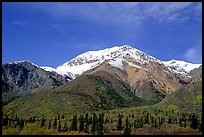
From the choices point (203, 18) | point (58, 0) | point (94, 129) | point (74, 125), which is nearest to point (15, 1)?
point (58, 0)

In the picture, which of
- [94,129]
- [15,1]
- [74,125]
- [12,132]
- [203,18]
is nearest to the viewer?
[203,18]

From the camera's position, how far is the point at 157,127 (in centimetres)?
19250

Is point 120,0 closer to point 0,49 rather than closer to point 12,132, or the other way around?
point 0,49

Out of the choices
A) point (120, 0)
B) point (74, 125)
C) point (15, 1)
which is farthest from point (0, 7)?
point (74, 125)

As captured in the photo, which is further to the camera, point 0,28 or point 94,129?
point 94,129

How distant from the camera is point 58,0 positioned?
1105 inches

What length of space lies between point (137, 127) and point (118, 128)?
1094 cm

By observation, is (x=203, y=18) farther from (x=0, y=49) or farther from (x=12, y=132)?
(x=12, y=132)

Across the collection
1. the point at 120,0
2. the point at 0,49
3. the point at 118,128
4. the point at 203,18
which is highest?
the point at 120,0

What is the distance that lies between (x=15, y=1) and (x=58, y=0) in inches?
152

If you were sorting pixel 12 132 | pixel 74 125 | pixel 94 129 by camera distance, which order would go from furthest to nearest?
pixel 74 125, pixel 94 129, pixel 12 132

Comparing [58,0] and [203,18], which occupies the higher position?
[58,0]

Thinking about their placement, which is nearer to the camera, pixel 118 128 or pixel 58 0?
pixel 58 0

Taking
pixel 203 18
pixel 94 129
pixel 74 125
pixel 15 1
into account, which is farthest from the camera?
pixel 74 125
